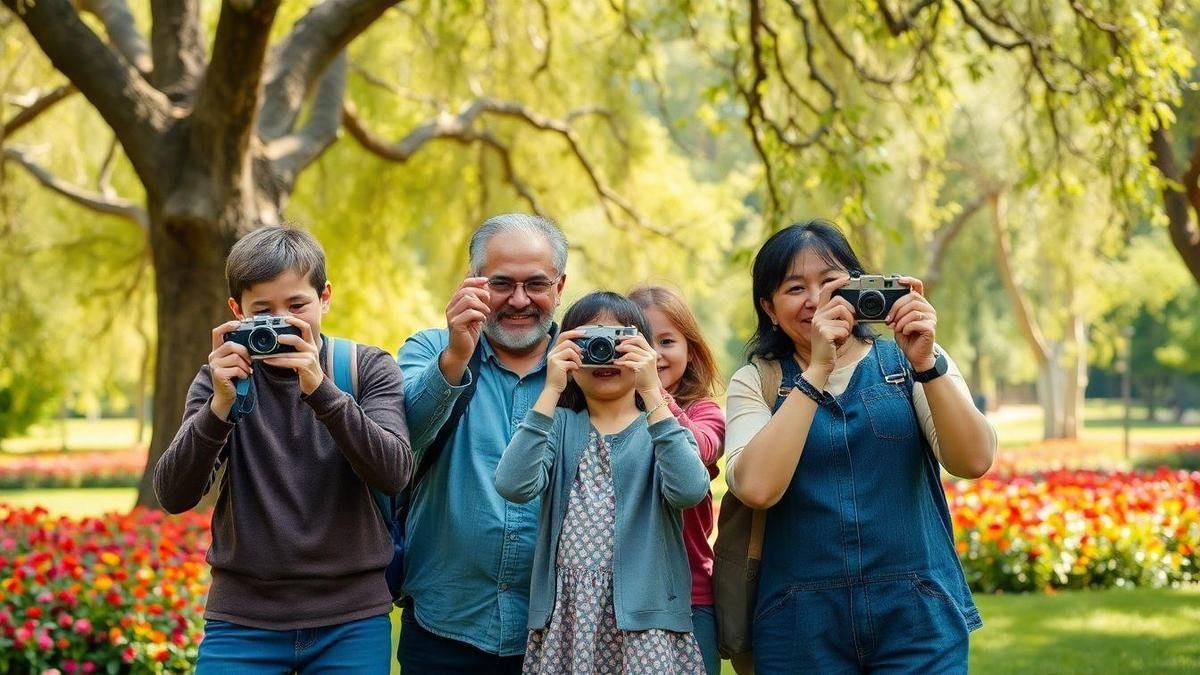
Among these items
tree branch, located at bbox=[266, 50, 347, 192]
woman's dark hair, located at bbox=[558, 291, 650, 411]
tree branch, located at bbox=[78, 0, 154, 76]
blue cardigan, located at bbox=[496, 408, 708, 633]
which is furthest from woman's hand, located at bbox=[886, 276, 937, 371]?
tree branch, located at bbox=[78, 0, 154, 76]

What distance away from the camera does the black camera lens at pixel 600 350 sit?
2.79 metres

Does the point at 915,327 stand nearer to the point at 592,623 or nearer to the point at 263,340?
the point at 592,623

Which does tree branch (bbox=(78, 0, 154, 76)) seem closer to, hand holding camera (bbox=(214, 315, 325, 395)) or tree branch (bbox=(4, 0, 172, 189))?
tree branch (bbox=(4, 0, 172, 189))

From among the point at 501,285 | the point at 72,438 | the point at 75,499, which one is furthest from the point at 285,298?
the point at 72,438

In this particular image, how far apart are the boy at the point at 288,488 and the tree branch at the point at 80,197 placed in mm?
9403

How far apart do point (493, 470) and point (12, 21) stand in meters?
8.56

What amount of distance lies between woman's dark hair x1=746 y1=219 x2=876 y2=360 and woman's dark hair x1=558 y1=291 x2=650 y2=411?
0.28m

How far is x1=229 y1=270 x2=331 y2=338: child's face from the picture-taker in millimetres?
2807

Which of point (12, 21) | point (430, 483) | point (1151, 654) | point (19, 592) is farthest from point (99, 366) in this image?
point (430, 483)

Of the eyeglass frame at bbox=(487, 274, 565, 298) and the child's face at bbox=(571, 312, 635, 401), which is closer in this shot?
the child's face at bbox=(571, 312, 635, 401)

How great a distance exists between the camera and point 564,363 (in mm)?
2795

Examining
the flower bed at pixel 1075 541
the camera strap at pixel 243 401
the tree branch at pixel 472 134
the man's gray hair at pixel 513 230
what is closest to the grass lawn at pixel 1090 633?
the flower bed at pixel 1075 541

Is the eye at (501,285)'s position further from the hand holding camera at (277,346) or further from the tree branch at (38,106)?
the tree branch at (38,106)

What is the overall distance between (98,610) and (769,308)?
12.7 ft
